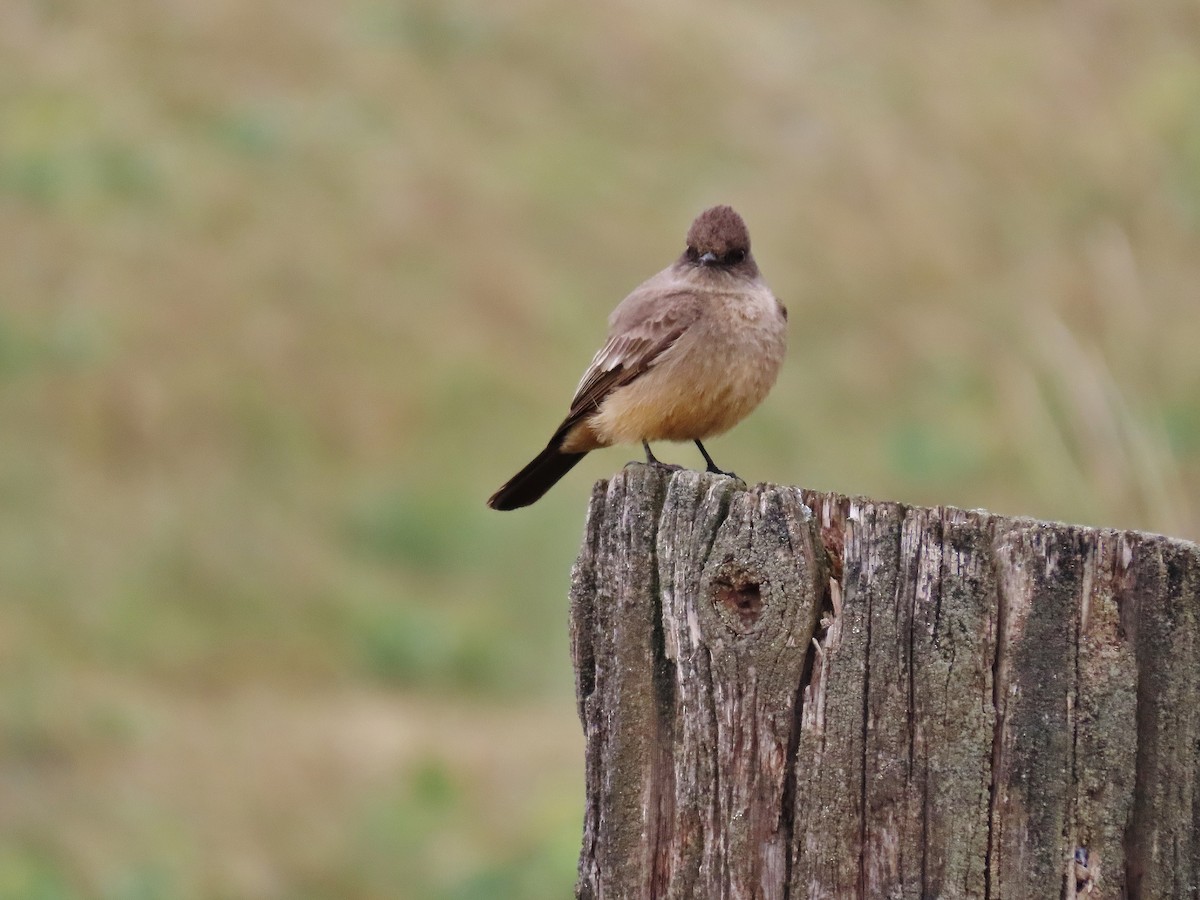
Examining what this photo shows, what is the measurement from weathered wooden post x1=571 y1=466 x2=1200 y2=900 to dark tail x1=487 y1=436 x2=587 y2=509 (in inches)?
102

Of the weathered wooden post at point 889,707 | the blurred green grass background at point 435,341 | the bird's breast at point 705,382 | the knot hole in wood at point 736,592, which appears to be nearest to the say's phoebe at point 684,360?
the bird's breast at point 705,382

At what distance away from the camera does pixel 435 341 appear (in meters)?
11.3

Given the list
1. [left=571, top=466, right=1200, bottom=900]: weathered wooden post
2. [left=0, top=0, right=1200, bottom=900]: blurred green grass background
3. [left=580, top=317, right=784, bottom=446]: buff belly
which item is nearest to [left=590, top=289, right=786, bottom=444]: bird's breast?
[left=580, top=317, right=784, bottom=446]: buff belly

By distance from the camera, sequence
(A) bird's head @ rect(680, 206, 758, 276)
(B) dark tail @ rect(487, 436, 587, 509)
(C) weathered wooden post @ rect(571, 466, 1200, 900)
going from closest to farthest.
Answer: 1. (C) weathered wooden post @ rect(571, 466, 1200, 900)
2. (B) dark tail @ rect(487, 436, 587, 509)
3. (A) bird's head @ rect(680, 206, 758, 276)

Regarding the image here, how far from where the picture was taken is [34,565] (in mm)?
9336

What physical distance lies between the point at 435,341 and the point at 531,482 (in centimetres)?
577

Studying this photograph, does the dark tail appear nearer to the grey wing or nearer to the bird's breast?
the grey wing

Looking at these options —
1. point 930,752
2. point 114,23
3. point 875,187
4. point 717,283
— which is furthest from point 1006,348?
point 930,752

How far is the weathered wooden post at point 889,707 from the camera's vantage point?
2.57m

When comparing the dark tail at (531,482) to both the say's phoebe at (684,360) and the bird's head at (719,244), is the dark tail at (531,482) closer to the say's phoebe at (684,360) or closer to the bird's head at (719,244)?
the say's phoebe at (684,360)

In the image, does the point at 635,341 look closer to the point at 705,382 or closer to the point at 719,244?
the point at 705,382

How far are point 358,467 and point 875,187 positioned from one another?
14.6 feet

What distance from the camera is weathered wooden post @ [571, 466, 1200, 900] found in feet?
8.43

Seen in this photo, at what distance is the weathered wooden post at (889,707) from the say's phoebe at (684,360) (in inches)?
95.7
